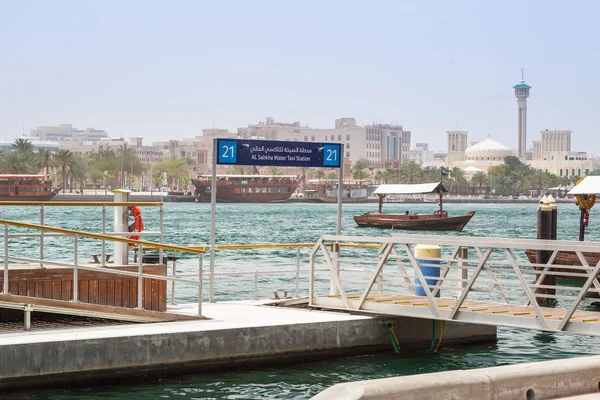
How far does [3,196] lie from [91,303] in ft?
475

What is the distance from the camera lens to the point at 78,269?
44.2ft

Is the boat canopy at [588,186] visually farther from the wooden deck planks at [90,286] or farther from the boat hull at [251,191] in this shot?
the boat hull at [251,191]

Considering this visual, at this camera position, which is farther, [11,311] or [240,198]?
[240,198]

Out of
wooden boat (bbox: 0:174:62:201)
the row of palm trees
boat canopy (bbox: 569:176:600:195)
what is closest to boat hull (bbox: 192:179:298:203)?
the row of palm trees

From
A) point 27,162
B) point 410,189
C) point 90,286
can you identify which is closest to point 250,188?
point 27,162

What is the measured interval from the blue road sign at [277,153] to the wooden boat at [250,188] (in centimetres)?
16813

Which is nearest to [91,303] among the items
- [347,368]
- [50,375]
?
[50,375]

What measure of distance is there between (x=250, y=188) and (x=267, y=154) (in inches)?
6826

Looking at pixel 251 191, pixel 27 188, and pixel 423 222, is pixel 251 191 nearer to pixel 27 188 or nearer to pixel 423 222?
pixel 27 188

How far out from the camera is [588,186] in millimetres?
33875

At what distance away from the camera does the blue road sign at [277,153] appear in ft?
54.8

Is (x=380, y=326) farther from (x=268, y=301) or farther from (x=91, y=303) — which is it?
(x=91, y=303)

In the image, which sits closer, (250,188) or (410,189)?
(410,189)

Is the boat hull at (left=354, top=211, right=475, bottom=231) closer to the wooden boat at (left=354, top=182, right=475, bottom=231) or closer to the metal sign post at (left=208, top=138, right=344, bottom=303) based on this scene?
the wooden boat at (left=354, top=182, right=475, bottom=231)
